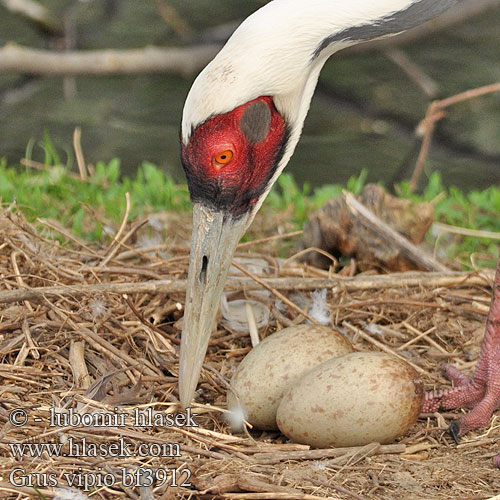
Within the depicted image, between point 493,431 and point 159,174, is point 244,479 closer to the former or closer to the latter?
point 493,431

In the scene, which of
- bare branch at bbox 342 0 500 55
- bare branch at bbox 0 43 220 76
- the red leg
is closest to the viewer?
the red leg

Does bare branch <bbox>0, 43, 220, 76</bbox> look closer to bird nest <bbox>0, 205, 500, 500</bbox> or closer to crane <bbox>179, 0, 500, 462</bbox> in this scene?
bird nest <bbox>0, 205, 500, 500</bbox>

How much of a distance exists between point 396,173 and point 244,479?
590 cm

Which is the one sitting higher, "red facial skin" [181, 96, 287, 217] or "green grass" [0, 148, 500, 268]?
"red facial skin" [181, 96, 287, 217]

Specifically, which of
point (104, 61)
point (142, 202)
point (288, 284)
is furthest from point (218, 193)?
point (104, 61)

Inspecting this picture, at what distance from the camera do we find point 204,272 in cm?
322

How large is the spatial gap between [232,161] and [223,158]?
0.14 ft

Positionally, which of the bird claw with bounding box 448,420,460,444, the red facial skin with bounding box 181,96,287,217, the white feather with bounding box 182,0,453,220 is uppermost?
the white feather with bounding box 182,0,453,220

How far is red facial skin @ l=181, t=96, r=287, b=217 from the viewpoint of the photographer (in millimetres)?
3006

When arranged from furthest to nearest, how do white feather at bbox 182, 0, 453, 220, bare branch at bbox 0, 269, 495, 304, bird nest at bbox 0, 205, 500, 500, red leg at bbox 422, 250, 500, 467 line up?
1. bare branch at bbox 0, 269, 495, 304
2. red leg at bbox 422, 250, 500, 467
3. white feather at bbox 182, 0, 453, 220
4. bird nest at bbox 0, 205, 500, 500

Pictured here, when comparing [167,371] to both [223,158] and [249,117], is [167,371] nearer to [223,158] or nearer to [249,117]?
[223,158]

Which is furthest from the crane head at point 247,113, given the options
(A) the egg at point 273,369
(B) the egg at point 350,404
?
(B) the egg at point 350,404

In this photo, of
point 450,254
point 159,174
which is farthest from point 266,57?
point 159,174

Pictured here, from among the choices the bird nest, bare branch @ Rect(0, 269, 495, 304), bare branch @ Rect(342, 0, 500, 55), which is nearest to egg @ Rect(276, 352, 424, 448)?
the bird nest
